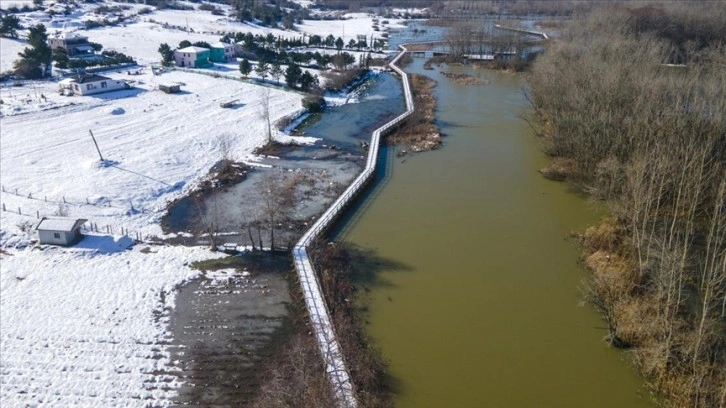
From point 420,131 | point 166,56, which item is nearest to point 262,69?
point 166,56

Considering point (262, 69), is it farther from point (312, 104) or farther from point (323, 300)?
point (323, 300)

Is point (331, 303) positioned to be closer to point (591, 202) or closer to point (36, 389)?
point (36, 389)

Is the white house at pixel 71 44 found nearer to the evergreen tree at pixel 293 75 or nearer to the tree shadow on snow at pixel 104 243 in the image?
the evergreen tree at pixel 293 75

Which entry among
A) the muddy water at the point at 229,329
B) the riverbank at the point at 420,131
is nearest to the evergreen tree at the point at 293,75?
the riverbank at the point at 420,131

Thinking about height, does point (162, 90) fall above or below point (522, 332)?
above

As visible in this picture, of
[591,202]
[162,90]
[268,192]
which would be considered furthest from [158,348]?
[162,90]

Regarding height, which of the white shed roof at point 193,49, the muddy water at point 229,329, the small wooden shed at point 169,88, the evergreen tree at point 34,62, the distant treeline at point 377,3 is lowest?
the muddy water at point 229,329
